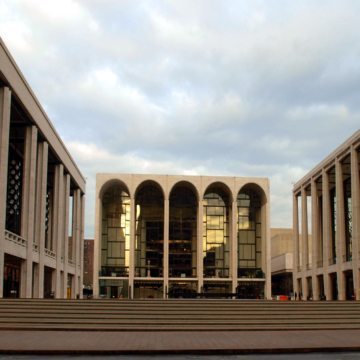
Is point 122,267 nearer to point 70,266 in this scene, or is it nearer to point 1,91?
point 70,266

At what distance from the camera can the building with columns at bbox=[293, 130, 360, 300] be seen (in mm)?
49500

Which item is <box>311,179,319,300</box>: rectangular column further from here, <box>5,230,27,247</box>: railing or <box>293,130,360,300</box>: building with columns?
<box>5,230,27,247</box>: railing

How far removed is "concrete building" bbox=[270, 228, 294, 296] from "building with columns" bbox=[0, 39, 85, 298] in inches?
1535

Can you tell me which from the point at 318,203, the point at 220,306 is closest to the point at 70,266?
the point at 318,203

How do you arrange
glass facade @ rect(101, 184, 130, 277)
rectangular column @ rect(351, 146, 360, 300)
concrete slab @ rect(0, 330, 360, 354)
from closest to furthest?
concrete slab @ rect(0, 330, 360, 354) → rectangular column @ rect(351, 146, 360, 300) → glass facade @ rect(101, 184, 130, 277)

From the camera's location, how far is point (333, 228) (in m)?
63.9

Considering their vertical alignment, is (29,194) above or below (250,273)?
above

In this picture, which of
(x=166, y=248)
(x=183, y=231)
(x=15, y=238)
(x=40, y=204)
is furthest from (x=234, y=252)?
(x=15, y=238)

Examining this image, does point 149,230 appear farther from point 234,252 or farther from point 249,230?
point 249,230

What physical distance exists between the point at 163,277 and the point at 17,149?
111 feet

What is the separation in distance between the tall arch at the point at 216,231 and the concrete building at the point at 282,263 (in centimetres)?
1389

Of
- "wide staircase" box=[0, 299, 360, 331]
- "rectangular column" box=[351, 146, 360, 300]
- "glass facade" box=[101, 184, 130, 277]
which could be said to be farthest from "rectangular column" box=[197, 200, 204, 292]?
"wide staircase" box=[0, 299, 360, 331]

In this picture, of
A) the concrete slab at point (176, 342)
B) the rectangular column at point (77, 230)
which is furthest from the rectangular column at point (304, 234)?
the concrete slab at point (176, 342)

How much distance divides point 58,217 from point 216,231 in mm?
32803
